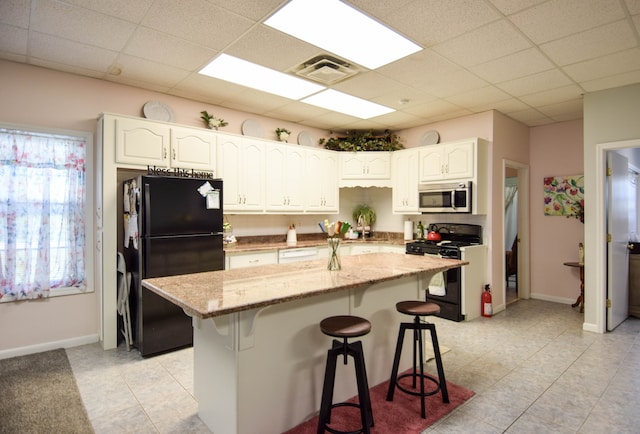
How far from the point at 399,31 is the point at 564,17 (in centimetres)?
112

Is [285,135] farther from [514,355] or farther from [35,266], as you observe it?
[514,355]

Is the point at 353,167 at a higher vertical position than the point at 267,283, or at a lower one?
higher

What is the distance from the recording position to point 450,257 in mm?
4332

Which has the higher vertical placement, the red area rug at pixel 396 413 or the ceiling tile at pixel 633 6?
the ceiling tile at pixel 633 6

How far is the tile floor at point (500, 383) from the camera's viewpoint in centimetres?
225

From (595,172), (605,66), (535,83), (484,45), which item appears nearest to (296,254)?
(484,45)

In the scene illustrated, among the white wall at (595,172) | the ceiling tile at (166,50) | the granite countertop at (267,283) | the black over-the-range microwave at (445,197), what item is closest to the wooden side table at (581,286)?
the white wall at (595,172)

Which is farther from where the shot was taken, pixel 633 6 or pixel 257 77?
pixel 257 77

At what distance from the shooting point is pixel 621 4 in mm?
2320

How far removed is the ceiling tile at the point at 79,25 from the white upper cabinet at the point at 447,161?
3714 mm

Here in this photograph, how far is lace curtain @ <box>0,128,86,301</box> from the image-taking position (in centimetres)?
320

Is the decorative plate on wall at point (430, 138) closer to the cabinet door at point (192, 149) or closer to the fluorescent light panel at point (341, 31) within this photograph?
the fluorescent light panel at point (341, 31)

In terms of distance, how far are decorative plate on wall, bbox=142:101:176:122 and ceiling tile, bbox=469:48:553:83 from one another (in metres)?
3.20

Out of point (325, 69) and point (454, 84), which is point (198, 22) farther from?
point (454, 84)
